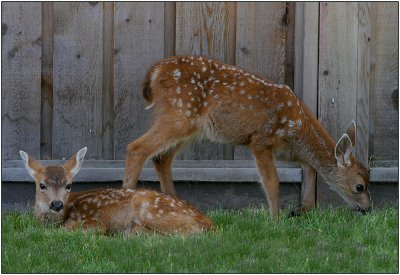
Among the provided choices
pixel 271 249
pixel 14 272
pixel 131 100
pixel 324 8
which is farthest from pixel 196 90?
pixel 14 272

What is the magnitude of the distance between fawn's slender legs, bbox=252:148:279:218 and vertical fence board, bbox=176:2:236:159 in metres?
1.06

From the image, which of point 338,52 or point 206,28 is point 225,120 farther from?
point 338,52

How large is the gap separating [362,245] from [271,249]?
765 mm

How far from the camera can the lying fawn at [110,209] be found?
25.1 feet

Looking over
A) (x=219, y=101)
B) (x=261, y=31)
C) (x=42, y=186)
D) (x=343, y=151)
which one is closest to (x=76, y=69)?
(x=219, y=101)

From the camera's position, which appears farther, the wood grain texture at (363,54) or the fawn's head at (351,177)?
the wood grain texture at (363,54)

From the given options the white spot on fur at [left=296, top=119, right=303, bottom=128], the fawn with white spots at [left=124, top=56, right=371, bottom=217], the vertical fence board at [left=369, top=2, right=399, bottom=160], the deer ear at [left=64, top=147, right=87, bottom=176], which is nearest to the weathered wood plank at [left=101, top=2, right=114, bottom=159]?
the fawn with white spots at [left=124, top=56, right=371, bottom=217]

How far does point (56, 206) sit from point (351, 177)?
284 centimetres

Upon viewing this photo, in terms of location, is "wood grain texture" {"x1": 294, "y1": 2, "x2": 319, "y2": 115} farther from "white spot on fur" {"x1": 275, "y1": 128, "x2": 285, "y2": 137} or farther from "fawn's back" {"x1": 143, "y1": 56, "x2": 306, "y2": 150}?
"white spot on fur" {"x1": 275, "y1": 128, "x2": 285, "y2": 137}

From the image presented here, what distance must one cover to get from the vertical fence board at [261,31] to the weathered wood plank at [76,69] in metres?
1.31

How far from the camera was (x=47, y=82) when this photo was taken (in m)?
9.20

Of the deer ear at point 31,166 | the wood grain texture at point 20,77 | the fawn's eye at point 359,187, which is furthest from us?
the wood grain texture at point 20,77

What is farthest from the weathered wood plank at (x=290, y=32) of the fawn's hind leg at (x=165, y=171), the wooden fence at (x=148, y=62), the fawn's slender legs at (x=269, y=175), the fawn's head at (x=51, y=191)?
the fawn's head at (x=51, y=191)

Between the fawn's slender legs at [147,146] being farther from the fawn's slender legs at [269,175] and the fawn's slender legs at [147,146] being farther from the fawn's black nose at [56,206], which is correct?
the fawn's black nose at [56,206]
